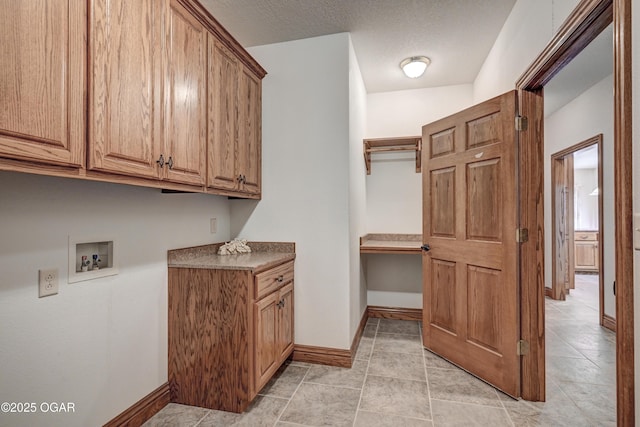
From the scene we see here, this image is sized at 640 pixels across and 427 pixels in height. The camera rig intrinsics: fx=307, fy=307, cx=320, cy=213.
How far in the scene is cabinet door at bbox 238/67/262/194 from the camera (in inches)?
91.7

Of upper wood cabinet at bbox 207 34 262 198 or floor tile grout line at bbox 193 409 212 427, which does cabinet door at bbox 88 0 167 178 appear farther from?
floor tile grout line at bbox 193 409 212 427

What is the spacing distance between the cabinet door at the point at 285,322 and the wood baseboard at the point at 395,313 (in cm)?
142

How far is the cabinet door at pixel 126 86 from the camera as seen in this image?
120 cm

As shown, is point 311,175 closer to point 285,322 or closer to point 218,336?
point 285,322

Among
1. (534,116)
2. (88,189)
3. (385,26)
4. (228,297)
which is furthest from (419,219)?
(88,189)

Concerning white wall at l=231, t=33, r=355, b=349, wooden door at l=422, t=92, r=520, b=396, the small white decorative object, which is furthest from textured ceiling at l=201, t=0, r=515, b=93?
the small white decorative object

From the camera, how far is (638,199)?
3.25ft

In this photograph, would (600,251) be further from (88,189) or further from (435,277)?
(88,189)

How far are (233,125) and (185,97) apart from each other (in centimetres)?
51

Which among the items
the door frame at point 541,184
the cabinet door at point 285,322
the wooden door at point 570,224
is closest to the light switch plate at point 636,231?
the door frame at point 541,184

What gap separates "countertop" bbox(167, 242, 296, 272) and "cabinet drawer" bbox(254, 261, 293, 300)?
0.14ft

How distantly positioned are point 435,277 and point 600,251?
7.52ft

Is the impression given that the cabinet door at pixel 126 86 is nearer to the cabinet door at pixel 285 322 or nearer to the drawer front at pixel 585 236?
the cabinet door at pixel 285 322

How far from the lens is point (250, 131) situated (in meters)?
2.46
